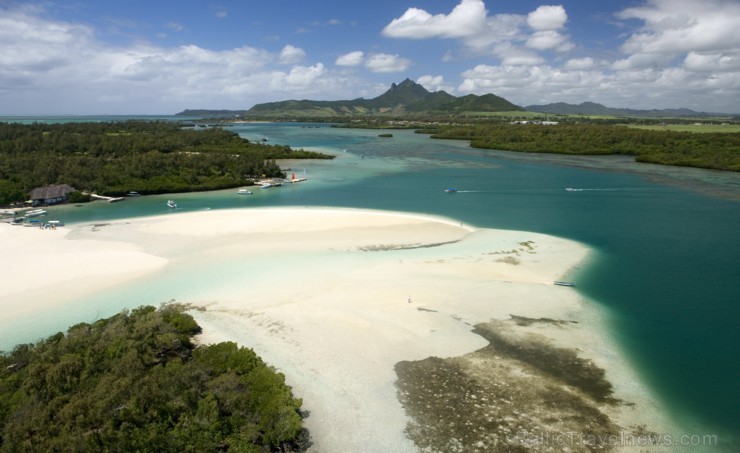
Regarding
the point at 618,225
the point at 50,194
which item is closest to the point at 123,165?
the point at 50,194

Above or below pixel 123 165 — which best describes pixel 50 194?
below

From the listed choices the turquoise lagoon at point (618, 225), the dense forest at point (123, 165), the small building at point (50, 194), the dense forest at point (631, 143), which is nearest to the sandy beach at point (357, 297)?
the turquoise lagoon at point (618, 225)

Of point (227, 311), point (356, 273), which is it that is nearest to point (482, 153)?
point (356, 273)

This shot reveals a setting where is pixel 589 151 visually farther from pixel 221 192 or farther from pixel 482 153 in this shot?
pixel 221 192

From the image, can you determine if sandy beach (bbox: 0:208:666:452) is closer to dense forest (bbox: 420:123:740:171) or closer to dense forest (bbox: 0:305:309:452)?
dense forest (bbox: 0:305:309:452)

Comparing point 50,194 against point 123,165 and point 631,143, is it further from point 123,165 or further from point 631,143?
point 631,143

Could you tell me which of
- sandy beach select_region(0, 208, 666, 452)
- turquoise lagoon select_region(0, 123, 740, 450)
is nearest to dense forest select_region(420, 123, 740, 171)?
turquoise lagoon select_region(0, 123, 740, 450)
